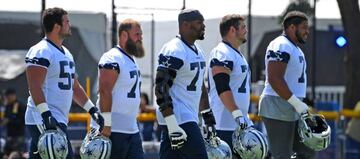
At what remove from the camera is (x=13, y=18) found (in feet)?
61.0

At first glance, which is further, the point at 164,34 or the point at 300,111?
the point at 164,34

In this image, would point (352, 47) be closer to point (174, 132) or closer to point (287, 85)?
point (287, 85)

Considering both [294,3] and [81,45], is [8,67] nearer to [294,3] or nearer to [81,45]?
[81,45]

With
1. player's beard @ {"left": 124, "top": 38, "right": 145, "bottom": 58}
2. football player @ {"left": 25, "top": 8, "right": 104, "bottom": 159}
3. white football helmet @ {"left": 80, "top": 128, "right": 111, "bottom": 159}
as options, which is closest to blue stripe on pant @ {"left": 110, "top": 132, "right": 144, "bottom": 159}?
white football helmet @ {"left": 80, "top": 128, "right": 111, "bottom": 159}

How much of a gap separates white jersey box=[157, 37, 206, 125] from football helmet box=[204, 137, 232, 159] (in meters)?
0.41

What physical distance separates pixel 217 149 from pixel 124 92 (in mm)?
1044

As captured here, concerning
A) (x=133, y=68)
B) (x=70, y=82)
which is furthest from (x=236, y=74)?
(x=70, y=82)

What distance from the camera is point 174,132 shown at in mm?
9258

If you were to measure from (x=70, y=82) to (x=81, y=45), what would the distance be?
9.22 m

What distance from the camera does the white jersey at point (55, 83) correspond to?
967cm

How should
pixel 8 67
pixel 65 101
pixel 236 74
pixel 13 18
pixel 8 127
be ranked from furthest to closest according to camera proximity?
pixel 8 67, pixel 13 18, pixel 8 127, pixel 236 74, pixel 65 101

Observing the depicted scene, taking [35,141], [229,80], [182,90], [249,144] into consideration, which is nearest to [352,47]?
[229,80]

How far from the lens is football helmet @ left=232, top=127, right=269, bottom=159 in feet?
33.6

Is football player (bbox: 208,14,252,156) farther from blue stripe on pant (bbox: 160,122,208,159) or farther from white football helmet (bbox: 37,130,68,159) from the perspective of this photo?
white football helmet (bbox: 37,130,68,159)
